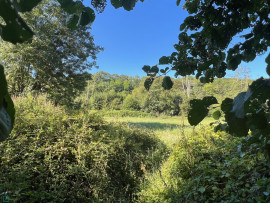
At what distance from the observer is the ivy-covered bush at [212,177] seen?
178 cm

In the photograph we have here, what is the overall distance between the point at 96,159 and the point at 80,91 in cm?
805

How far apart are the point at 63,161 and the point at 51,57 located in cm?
682

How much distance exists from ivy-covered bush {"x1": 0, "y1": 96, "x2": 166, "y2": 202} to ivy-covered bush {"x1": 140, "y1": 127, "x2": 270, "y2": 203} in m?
0.59

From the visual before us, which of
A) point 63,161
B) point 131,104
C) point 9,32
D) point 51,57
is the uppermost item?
point 51,57

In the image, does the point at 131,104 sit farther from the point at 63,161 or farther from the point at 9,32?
the point at 9,32

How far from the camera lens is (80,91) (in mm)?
10250

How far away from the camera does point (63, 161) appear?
2682 mm

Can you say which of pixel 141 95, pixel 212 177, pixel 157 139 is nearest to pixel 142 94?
pixel 141 95

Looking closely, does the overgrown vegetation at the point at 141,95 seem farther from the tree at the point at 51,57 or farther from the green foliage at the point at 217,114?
the green foliage at the point at 217,114

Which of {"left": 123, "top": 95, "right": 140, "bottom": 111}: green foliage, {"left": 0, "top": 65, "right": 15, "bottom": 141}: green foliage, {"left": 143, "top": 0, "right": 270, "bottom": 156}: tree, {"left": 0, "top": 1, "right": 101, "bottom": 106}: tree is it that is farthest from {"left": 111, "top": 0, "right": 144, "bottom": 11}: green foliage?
{"left": 123, "top": 95, "right": 140, "bottom": 111}: green foliage

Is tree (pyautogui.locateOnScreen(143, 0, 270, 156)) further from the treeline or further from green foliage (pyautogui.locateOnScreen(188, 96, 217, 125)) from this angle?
the treeline

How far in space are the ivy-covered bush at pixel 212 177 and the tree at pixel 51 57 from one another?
24.3 feet

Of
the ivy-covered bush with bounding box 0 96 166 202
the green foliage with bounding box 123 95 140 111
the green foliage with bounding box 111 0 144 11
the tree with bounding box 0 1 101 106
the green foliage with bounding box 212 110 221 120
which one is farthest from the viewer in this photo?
the green foliage with bounding box 123 95 140 111

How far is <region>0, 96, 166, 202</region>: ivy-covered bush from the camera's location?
7.04ft
